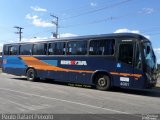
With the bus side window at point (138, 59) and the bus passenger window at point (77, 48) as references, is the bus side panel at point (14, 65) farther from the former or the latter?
the bus side window at point (138, 59)

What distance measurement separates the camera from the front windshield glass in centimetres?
1644

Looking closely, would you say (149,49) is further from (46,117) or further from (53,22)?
(53,22)

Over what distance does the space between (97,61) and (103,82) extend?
124cm

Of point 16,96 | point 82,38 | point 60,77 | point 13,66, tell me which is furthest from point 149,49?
point 13,66

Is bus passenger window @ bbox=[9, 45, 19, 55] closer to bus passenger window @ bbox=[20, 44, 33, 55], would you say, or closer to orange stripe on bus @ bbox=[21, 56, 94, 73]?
bus passenger window @ bbox=[20, 44, 33, 55]

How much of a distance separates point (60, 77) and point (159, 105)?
30.3 ft

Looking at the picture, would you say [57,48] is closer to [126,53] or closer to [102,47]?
[102,47]

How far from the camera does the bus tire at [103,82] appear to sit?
691 inches

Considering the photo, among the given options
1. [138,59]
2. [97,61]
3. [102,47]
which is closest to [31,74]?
[97,61]

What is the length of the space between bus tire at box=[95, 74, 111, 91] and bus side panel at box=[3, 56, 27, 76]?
749cm

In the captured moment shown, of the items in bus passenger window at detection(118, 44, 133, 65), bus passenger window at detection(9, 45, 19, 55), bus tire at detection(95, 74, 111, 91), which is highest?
bus passenger window at detection(9, 45, 19, 55)

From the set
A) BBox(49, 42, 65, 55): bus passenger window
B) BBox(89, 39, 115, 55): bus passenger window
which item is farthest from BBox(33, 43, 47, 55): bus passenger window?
BBox(89, 39, 115, 55): bus passenger window

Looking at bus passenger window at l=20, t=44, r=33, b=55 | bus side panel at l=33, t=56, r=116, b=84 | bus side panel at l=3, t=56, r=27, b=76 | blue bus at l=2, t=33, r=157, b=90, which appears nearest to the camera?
blue bus at l=2, t=33, r=157, b=90

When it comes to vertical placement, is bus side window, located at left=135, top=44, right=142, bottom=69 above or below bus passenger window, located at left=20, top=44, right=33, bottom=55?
below
